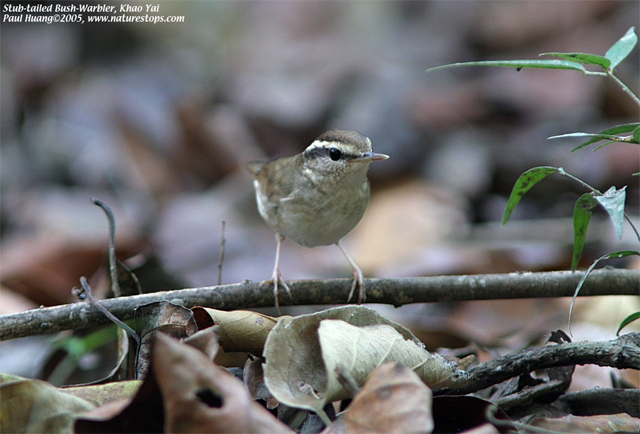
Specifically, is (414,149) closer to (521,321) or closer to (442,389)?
(521,321)

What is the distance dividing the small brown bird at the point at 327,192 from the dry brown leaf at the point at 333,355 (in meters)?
1.75

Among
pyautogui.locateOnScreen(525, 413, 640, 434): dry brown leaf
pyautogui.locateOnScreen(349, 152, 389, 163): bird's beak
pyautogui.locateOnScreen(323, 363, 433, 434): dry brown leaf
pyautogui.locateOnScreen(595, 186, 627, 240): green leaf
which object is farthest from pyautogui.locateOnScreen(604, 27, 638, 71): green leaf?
pyautogui.locateOnScreen(349, 152, 389, 163): bird's beak

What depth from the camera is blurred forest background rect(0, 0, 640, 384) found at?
5457 mm

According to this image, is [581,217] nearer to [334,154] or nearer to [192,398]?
[192,398]

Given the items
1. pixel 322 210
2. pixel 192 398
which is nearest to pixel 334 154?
pixel 322 210

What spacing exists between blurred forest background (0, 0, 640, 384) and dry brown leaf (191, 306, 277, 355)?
56.5 inches

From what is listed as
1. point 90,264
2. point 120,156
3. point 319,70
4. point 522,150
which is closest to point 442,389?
point 90,264

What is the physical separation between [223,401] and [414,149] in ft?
22.0

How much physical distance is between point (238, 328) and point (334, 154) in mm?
1958

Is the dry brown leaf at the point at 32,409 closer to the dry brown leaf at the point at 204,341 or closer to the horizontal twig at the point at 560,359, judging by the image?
the dry brown leaf at the point at 204,341

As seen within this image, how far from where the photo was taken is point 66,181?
28.0 feet

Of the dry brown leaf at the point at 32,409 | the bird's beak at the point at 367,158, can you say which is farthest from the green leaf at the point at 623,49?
the dry brown leaf at the point at 32,409

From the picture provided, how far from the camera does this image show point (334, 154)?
4180mm

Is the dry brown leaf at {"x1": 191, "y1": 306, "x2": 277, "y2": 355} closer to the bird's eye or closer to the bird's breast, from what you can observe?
the bird's breast
